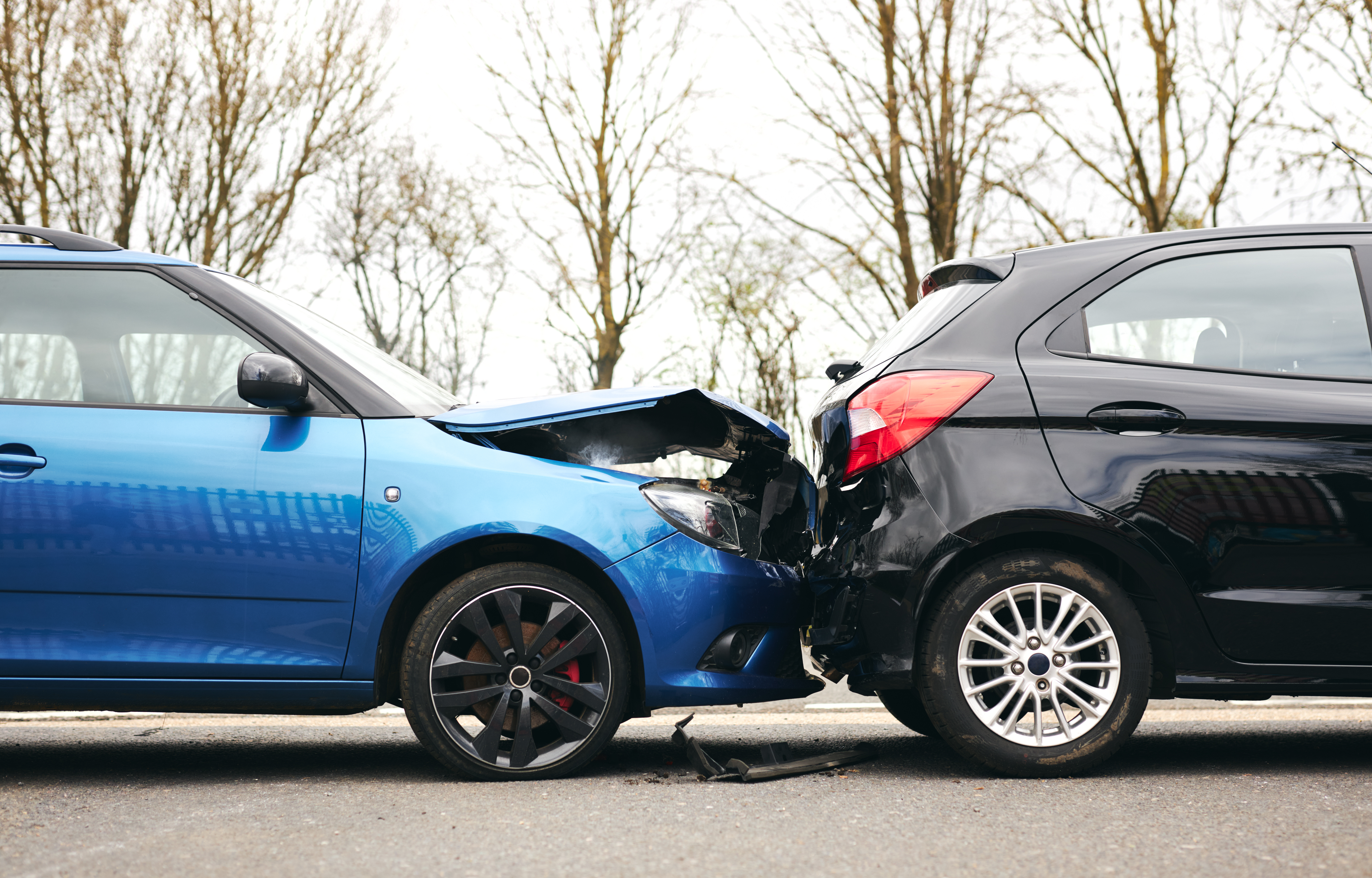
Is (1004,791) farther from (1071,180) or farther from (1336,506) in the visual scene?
(1071,180)

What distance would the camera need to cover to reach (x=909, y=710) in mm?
4660

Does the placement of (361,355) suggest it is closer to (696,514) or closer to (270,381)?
(270,381)

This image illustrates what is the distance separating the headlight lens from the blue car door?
0.99 metres

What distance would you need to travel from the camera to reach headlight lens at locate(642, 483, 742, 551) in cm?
380

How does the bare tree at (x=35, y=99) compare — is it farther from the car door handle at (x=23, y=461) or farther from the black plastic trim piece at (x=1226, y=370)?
the black plastic trim piece at (x=1226, y=370)

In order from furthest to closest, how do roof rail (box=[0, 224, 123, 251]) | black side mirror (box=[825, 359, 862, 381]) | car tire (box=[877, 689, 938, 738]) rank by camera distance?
1. car tire (box=[877, 689, 938, 738])
2. black side mirror (box=[825, 359, 862, 381])
3. roof rail (box=[0, 224, 123, 251])

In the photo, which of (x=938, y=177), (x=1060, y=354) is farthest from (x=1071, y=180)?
(x=1060, y=354)

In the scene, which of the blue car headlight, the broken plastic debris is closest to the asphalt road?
the broken plastic debris

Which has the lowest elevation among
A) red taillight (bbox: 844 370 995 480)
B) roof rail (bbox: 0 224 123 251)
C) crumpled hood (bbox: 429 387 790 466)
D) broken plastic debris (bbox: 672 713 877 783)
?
broken plastic debris (bbox: 672 713 877 783)

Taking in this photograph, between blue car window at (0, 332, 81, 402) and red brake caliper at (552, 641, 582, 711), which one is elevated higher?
blue car window at (0, 332, 81, 402)

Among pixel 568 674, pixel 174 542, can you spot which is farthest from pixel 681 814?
pixel 174 542

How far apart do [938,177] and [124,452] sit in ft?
38.3

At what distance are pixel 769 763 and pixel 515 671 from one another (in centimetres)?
97

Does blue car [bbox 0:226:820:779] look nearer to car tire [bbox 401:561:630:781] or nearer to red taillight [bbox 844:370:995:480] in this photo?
car tire [bbox 401:561:630:781]
